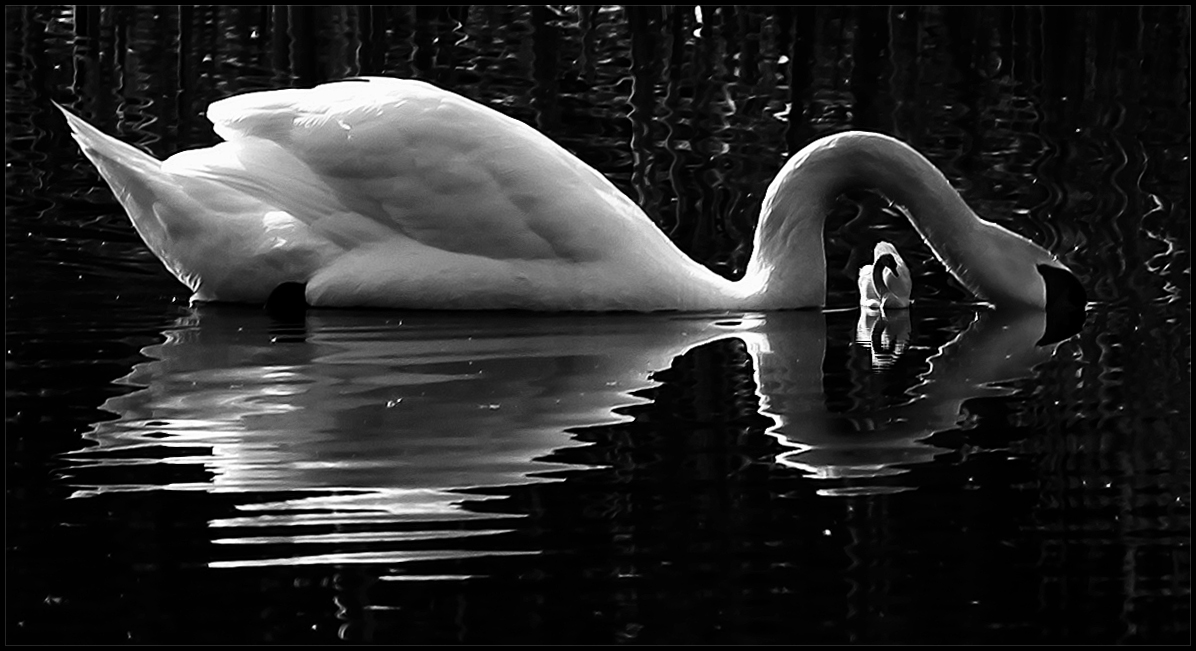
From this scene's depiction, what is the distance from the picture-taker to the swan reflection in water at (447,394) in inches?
217

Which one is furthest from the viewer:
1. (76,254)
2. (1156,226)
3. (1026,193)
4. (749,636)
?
(1026,193)

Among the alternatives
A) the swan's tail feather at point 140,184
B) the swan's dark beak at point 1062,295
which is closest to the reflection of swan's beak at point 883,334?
the swan's dark beak at point 1062,295

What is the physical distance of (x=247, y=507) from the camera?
5.05 m

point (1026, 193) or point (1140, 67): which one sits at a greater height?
point (1140, 67)

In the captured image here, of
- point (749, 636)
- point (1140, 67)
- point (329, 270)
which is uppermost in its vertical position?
point (1140, 67)

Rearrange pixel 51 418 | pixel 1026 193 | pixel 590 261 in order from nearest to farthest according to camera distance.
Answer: pixel 51 418 < pixel 590 261 < pixel 1026 193

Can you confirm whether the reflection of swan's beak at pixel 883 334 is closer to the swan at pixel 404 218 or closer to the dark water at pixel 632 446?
the dark water at pixel 632 446

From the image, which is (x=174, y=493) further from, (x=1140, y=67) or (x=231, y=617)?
(x=1140, y=67)

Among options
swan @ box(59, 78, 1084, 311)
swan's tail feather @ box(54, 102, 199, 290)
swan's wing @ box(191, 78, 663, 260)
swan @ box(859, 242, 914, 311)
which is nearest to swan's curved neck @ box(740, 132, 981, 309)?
swan @ box(59, 78, 1084, 311)

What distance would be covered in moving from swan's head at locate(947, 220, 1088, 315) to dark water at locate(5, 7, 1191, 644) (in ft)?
0.47

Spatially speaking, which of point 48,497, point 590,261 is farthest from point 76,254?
point 48,497

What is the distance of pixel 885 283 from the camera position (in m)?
8.75

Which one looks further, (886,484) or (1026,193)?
(1026,193)

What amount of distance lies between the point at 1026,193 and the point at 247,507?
23.3ft
